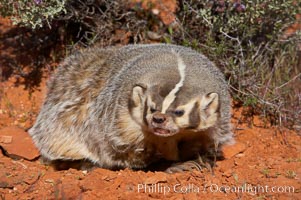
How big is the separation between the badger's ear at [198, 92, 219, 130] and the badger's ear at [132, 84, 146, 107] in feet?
1.02

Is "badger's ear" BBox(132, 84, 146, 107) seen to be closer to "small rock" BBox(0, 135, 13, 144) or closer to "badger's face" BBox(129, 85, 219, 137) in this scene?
"badger's face" BBox(129, 85, 219, 137)

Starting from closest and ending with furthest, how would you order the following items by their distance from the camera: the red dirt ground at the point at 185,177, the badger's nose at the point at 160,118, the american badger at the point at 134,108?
the badger's nose at the point at 160,118 → the american badger at the point at 134,108 → the red dirt ground at the point at 185,177

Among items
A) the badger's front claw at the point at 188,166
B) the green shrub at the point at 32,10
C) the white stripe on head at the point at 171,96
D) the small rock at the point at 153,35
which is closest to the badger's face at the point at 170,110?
the white stripe on head at the point at 171,96

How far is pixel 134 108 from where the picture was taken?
3.16 meters

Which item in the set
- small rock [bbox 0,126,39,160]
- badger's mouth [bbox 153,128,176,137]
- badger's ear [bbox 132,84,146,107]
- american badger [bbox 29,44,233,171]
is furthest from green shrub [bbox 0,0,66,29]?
badger's mouth [bbox 153,128,176,137]

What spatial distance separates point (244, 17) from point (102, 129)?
153 centimetres

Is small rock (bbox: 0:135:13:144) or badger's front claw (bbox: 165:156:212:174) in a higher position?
small rock (bbox: 0:135:13:144)

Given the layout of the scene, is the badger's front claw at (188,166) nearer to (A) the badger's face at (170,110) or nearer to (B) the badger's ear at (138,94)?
(A) the badger's face at (170,110)

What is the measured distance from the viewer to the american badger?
9.82 ft

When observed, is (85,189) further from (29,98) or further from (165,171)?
(29,98)

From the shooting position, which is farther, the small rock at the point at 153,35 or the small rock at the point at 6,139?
the small rock at the point at 153,35

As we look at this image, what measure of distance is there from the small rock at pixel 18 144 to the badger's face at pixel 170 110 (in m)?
1.14

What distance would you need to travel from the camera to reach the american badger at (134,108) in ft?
9.82

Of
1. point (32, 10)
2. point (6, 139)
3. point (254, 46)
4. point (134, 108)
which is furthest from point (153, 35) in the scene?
point (134, 108)
